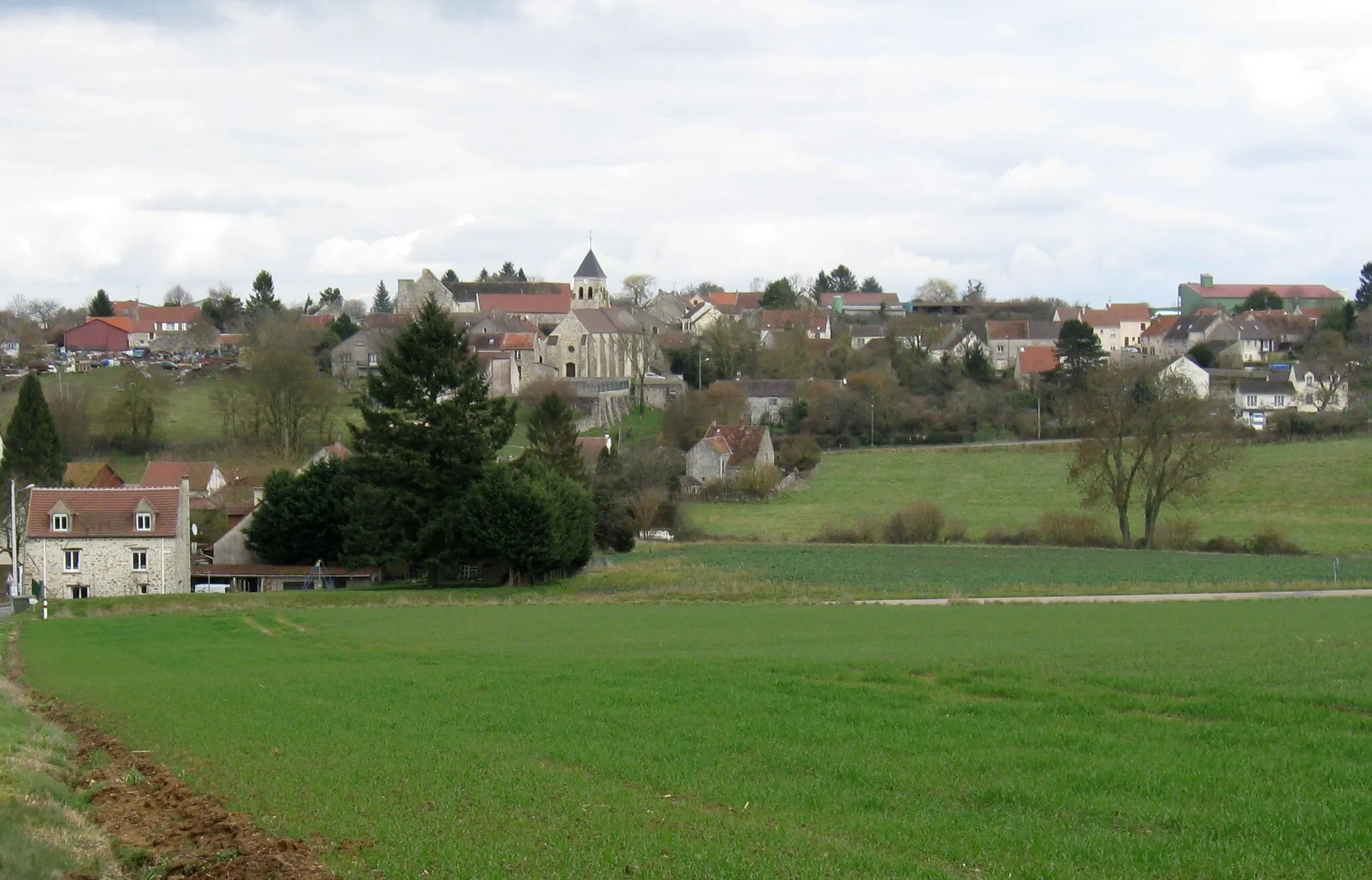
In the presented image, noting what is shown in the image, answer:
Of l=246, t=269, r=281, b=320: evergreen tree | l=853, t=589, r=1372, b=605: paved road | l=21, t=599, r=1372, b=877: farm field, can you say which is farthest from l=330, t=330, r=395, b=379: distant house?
l=21, t=599, r=1372, b=877: farm field

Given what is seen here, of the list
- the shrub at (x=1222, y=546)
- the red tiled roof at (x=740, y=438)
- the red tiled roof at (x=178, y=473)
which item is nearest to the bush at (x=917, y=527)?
the shrub at (x=1222, y=546)

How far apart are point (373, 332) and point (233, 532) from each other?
65025 mm

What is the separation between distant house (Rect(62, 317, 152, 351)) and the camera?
5965 inches

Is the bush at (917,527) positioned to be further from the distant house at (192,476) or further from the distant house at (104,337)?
the distant house at (104,337)

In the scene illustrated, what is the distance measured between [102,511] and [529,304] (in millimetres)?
114725

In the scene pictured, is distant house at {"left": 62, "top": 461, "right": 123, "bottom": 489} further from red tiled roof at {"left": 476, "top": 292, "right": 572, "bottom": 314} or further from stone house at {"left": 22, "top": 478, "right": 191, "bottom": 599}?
red tiled roof at {"left": 476, "top": 292, "right": 572, "bottom": 314}

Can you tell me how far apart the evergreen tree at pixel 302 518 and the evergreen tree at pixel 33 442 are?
2017 centimetres

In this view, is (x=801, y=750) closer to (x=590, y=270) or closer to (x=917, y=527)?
(x=917, y=527)

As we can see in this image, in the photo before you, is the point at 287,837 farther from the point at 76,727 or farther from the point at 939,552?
the point at 939,552

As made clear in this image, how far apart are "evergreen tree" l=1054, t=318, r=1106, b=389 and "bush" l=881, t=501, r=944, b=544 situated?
4336 centimetres

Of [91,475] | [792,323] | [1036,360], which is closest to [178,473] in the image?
[91,475]

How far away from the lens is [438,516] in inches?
2031

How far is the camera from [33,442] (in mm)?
77500

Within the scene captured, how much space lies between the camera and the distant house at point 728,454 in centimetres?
9388
